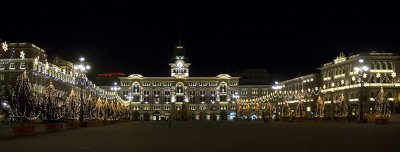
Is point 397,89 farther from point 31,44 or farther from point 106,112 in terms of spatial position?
point 31,44

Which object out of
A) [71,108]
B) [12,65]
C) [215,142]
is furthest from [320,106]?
[215,142]

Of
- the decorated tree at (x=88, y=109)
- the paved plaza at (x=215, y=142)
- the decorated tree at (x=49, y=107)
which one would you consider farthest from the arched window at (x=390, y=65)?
the paved plaza at (x=215, y=142)

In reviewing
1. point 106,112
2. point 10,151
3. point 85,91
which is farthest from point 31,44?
point 10,151

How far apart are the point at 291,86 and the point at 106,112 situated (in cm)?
8159

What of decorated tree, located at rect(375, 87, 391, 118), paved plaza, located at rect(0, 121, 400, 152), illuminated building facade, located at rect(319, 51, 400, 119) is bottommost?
paved plaza, located at rect(0, 121, 400, 152)

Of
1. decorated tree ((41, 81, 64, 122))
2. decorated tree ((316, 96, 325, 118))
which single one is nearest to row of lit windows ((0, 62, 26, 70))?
decorated tree ((41, 81, 64, 122))

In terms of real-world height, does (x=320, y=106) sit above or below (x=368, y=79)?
below

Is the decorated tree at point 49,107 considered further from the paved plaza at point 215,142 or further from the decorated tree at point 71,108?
the paved plaza at point 215,142

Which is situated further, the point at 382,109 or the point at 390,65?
the point at 390,65

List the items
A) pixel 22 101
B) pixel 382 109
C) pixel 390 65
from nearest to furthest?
1. pixel 22 101
2. pixel 382 109
3. pixel 390 65

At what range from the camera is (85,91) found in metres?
149

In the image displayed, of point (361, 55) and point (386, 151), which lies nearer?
point (386, 151)

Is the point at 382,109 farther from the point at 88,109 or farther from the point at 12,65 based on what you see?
the point at 12,65

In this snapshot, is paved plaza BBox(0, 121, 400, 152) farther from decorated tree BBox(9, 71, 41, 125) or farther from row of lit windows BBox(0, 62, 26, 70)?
row of lit windows BBox(0, 62, 26, 70)
